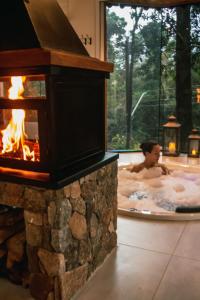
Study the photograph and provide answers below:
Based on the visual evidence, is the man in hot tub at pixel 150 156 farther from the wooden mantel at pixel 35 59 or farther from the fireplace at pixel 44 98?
the wooden mantel at pixel 35 59

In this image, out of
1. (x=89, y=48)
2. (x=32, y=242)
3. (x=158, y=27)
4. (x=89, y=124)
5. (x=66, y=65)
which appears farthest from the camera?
(x=158, y=27)

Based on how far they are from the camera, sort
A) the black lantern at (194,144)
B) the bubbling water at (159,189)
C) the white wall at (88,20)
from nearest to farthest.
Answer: the bubbling water at (159,189) < the white wall at (88,20) < the black lantern at (194,144)

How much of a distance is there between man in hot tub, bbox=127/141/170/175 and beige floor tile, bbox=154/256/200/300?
173 cm

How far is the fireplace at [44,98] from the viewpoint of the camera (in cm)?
146

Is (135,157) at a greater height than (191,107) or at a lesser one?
lesser

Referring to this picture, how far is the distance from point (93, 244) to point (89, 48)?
3424 mm

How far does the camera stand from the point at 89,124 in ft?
6.24

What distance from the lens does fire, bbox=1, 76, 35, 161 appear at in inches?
66.5

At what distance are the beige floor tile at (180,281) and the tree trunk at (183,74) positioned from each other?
3.48 meters

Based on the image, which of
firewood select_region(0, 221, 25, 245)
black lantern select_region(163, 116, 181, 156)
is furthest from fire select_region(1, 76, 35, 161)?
black lantern select_region(163, 116, 181, 156)

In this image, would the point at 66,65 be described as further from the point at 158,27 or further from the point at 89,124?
the point at 158,27

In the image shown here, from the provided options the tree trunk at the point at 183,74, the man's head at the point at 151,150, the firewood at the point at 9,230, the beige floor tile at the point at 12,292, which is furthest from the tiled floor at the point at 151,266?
the tree trunk at the point at 183,74

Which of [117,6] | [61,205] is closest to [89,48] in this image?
[117,6]

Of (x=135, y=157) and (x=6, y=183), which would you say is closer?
(x=6, y=183)
